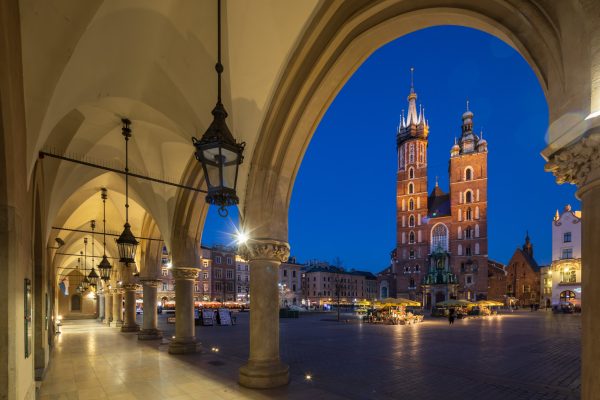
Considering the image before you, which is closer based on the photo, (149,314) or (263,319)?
(263,319)

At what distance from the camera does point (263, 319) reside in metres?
6.86

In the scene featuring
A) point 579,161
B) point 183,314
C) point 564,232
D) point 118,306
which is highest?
point 579,161

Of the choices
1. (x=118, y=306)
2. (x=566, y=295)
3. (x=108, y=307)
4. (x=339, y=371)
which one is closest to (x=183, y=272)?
(x=339, y=371)

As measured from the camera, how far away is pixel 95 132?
32.6 feet

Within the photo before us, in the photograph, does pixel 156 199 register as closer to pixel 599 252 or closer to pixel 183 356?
pixel 183 356

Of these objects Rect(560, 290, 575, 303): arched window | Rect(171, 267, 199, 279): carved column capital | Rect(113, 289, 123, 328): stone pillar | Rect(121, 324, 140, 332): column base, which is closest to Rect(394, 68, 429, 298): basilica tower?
Rect(560, 290, 575, 303): arched window

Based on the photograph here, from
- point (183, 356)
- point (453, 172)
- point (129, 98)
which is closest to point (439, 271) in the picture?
point (453, 172)

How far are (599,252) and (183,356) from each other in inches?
412

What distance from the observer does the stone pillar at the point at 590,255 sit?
104 inches

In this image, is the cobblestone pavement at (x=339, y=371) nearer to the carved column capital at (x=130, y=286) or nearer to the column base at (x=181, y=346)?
the column base at (x=181, y=346)

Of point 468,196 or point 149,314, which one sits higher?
point 468,196

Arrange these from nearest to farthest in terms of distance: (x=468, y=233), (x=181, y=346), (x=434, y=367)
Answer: (x=434, y=367), (x=181, y=346), (x=468, y=233)

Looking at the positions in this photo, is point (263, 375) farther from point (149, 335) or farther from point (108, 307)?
point (108, 307)

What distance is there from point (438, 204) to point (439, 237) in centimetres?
747
